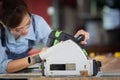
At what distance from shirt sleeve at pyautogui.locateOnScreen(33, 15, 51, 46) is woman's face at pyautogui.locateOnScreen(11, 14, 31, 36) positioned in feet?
0.15

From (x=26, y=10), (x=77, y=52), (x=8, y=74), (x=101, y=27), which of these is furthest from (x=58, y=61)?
(x=101, y=27)

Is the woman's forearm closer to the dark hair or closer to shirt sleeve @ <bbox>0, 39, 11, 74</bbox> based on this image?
shirt sleeve @ <bbox>0, 39, 11, 74</bbox>

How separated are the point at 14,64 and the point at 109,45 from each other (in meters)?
3.24

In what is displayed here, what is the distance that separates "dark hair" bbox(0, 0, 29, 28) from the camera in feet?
6.53

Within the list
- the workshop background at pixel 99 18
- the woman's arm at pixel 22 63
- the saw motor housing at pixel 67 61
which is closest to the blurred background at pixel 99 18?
the workshop background at pixel 99 18

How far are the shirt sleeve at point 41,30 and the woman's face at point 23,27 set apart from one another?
47 mm

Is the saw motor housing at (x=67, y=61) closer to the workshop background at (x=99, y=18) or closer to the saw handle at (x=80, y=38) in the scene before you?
the saw handle at (x=80, y=38)

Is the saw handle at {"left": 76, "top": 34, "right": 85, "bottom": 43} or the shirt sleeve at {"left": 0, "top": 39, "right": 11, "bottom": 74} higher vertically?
the saw handle at {"left": 76, "top": 34, "right": 85, "bottom": 43}

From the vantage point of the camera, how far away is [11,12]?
1985 mm

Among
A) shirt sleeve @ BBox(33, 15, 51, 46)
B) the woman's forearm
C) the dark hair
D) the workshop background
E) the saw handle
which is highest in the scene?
the workshop background

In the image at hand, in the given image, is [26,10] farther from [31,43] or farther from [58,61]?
[58,61]

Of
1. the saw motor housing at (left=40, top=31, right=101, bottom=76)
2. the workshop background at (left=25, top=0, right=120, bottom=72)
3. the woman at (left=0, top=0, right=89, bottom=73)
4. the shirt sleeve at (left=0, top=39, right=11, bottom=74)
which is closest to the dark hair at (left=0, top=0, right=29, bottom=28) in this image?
the woman at (left=0, top=0, right=89, bottom=73)

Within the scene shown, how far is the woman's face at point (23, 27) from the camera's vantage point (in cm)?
203

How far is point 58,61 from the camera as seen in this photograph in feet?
5.85
